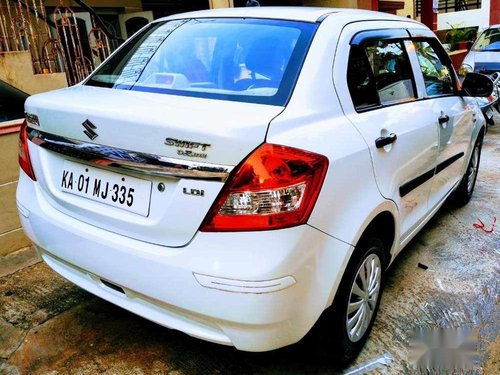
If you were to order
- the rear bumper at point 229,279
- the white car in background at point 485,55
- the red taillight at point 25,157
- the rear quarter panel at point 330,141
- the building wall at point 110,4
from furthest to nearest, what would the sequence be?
the white car in background at point 485,55, the building wall at point 110,4, the red taillight at point 25,157, the rear quarter panel at point 330,141, the rear bumper at point 229,279

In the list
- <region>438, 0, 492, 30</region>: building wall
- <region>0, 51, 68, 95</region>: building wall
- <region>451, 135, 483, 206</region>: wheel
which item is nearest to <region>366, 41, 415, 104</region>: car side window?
<region>451, 135, 483, 206</region>: wheel

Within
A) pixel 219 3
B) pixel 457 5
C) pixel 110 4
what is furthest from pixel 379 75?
pixel 457 5

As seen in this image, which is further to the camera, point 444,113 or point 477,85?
point 477,85

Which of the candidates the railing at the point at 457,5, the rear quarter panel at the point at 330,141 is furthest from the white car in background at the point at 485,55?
the railing at the point at 457,5

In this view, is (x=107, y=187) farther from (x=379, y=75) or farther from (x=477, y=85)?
(x=477, y=85)

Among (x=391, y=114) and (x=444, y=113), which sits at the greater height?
(x=391, y=114)

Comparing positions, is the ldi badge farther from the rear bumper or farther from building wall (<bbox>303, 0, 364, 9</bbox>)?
building wall (<bbox>303, 0, 364, 9</bbox>)

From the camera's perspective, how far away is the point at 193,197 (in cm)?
170

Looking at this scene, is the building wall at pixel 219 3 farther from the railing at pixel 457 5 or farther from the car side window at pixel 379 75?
the railing at pixel 457 5

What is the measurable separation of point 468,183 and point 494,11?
57.6 ft

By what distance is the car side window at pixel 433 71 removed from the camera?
3.11m

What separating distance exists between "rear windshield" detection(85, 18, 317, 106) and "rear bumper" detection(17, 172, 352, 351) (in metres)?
0.62

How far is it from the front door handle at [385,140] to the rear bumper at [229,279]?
1.88 ft

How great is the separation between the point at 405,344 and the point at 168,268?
145 cm
